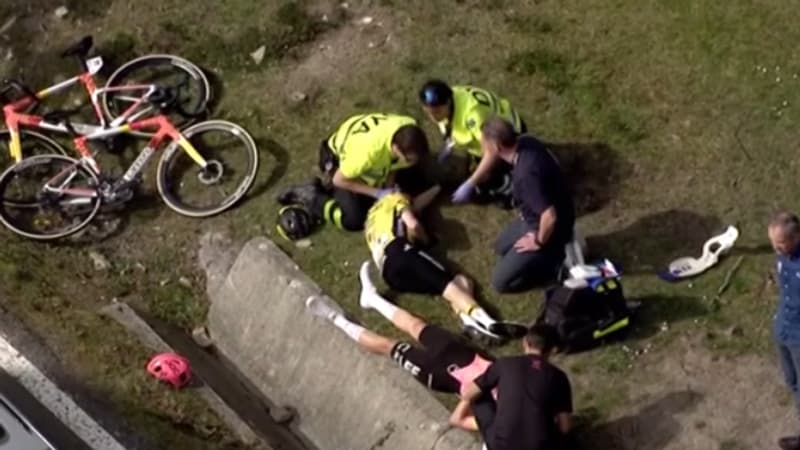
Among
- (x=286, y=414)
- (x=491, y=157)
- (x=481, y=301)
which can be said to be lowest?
(x=286, y=414)

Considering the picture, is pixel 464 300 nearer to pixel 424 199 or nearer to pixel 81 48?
pixel 424 199

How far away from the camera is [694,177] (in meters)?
14.6

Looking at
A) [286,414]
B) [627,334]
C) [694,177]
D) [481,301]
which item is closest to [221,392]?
[286,414]

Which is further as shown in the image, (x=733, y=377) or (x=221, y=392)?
(x=221, y=392)

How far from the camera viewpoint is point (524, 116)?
15336 mm

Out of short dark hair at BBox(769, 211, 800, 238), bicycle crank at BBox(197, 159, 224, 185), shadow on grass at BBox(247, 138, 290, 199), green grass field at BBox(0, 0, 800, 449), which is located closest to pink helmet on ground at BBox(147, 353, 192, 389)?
green grass field at BBox(0, 0, 800, 449)

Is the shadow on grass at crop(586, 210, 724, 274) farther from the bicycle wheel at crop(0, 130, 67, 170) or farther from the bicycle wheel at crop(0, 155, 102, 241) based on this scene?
the bicycle wheel at crop(0, 130, 67, 170)

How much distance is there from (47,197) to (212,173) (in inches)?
55.8

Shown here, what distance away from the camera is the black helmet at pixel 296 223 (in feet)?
49.0

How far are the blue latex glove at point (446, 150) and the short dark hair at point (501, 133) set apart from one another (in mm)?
1021

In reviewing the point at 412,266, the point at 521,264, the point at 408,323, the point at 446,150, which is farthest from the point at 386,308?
the point at 446,150

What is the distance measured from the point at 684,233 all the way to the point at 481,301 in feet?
5.44

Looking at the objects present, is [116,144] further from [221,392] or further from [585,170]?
[585,170]

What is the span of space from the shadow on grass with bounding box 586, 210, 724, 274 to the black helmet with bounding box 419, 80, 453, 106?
1.56 m
